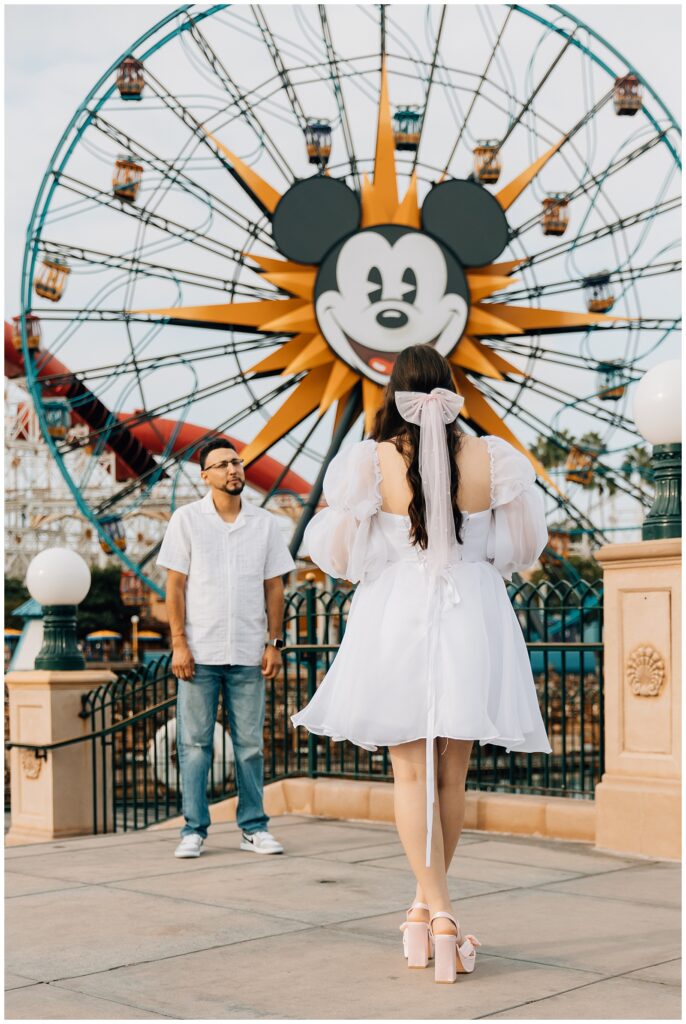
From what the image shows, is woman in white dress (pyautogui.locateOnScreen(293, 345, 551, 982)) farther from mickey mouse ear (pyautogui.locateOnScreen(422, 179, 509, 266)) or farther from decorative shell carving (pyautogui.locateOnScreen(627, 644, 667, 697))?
mickey mouse ear (pyautogui.locateOnScreen(422, 179, 509, 266))

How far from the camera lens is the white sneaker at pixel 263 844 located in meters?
5.60

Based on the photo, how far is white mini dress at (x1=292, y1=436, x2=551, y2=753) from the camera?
137 inches

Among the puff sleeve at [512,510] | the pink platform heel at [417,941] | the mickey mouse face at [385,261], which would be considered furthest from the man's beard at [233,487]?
the mickey mouse face at [385,261]

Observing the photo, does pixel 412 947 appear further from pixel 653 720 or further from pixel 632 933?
pixel 653 720

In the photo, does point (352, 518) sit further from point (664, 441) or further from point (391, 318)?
point (391, 318)

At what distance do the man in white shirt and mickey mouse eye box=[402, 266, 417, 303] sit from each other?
12285 millimetres

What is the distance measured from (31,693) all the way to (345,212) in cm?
1040

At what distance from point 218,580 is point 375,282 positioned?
12570 mm

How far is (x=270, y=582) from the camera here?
5.67 m

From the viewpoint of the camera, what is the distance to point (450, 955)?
131 inches

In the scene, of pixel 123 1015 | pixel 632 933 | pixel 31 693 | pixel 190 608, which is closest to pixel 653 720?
pixel 632 933

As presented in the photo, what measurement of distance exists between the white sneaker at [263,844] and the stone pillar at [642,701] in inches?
55.8

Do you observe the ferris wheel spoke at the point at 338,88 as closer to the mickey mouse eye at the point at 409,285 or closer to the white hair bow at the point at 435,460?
the mickey mouse eye at the point at 409,285

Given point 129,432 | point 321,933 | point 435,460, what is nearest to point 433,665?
point 435,460
